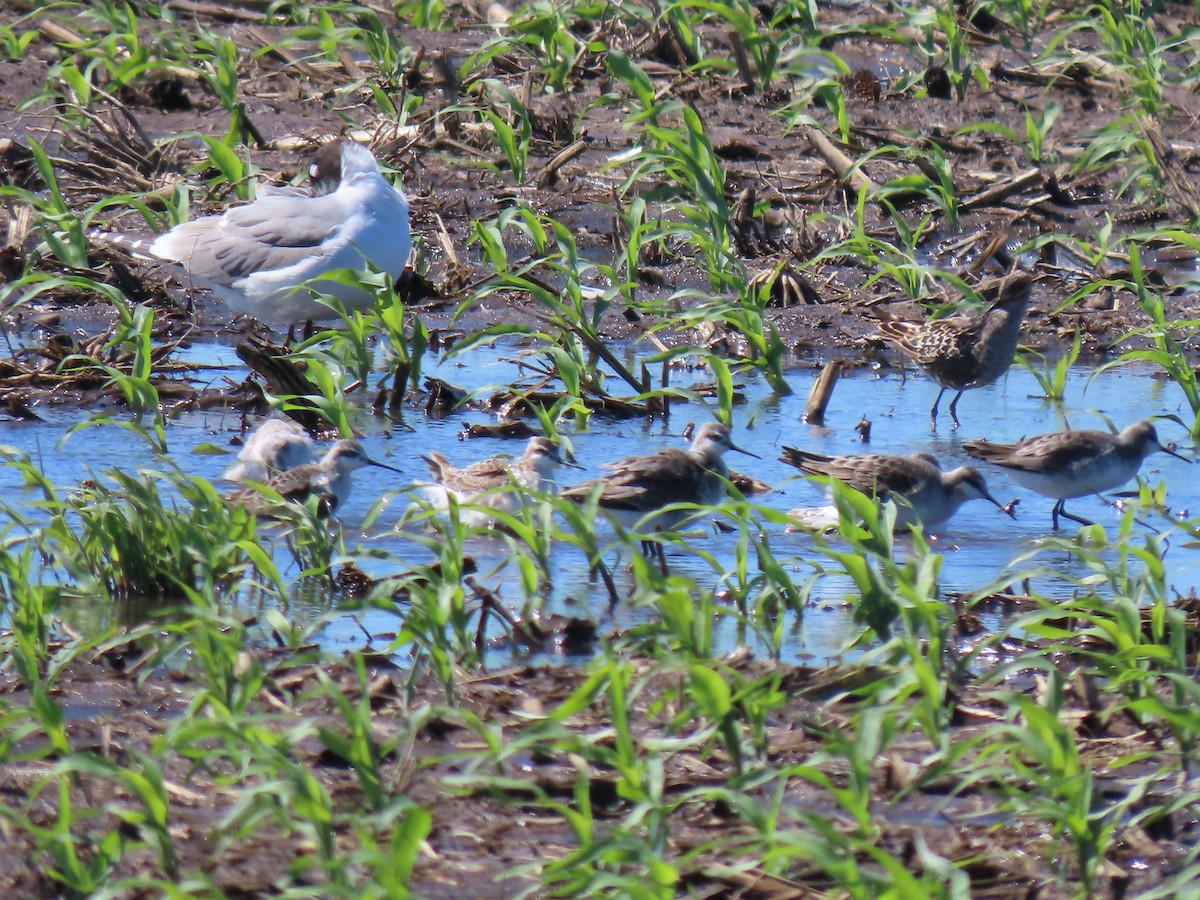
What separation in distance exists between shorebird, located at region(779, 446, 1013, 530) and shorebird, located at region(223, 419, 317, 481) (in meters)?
2.11

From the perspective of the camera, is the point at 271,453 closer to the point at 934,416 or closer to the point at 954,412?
the point at 934,416

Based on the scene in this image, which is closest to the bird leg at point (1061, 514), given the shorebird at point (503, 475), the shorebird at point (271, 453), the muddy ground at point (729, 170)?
the muddy ground at point (729, 170)

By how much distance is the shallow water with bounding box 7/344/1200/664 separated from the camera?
6426mm

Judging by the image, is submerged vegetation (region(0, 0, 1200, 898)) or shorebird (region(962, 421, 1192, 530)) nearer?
submerged vegetation (region(0, 0, 1200, 898))

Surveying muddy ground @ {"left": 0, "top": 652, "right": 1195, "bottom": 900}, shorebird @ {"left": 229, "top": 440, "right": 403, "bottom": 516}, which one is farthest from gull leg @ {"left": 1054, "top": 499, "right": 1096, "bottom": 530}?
shorebird @ {"left": 229, "top": 440, "right": 403, "bottom": 516}

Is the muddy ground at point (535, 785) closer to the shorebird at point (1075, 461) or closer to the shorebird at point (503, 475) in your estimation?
the shorebird at point (503, 475)

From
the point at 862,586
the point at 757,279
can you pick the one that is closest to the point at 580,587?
the point at 862,586

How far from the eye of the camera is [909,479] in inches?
307

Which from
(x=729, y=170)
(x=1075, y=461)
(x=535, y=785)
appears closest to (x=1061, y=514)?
(x=1075, y=461)

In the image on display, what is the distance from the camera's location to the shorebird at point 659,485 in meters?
7.45

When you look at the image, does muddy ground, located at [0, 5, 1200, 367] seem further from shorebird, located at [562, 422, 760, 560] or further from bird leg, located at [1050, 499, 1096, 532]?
shorebird, located at [562, 422, 760, 560]

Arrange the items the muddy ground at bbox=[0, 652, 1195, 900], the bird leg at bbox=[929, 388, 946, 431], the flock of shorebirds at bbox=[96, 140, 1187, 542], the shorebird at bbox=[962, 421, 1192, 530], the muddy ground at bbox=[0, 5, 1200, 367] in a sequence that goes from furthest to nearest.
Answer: the muddy ground at bbox=[0, 5, 1200, 367] → the bird leg at bbox=[929, 388, 946, 431] → the shorebird at bbox=[962, 421, 1192, 530] → the flock of shorebirds at bbox=[96, 140, 1187, 542] → the muddy ground at bbox=[0, 652, 1195, 900]

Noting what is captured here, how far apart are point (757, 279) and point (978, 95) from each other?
4511mm

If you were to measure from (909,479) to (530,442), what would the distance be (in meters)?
1.61
